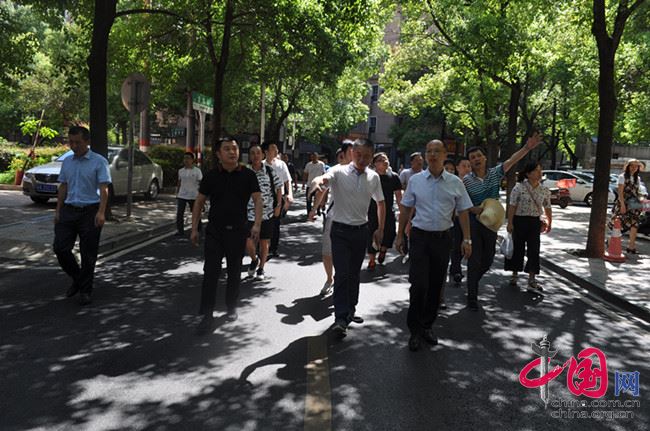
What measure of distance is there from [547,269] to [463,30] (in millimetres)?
8719

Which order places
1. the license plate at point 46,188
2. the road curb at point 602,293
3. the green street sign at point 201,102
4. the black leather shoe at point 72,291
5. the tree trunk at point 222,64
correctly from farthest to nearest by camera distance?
the tree trunk at point 222,64
the green street sign at point 201,102
the license plate at point 46,188
the road curb at point 602,293
the black leather shoe at point 72,291

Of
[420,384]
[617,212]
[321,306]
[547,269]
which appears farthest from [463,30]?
[420,384]

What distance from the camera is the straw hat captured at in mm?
6230

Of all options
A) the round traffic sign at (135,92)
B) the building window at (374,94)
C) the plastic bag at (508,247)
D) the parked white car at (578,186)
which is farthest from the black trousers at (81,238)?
the building window at (374,94)

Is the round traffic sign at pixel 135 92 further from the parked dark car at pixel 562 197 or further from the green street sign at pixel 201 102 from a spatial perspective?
the parked dark car at pixel 562 197

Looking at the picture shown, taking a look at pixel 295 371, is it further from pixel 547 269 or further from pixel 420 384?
pixel 547 269

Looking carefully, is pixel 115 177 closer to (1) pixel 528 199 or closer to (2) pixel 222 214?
(2) pixel 222 214

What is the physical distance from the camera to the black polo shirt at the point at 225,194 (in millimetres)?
5141

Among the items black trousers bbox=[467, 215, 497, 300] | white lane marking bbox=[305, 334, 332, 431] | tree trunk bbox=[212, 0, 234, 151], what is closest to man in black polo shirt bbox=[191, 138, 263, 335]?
white lane marking bbox=[305, 334, 332, 431]

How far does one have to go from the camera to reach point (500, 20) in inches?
619

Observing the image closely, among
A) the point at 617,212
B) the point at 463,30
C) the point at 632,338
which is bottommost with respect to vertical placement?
the point at 632,338

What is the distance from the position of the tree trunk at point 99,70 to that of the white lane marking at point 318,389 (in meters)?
8.27

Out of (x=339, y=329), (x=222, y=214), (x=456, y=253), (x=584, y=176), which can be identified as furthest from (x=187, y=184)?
(x=584, y=176)

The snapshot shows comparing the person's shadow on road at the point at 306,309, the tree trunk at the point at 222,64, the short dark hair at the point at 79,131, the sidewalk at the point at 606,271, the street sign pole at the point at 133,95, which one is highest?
the tree trunk at the point at 222,64
